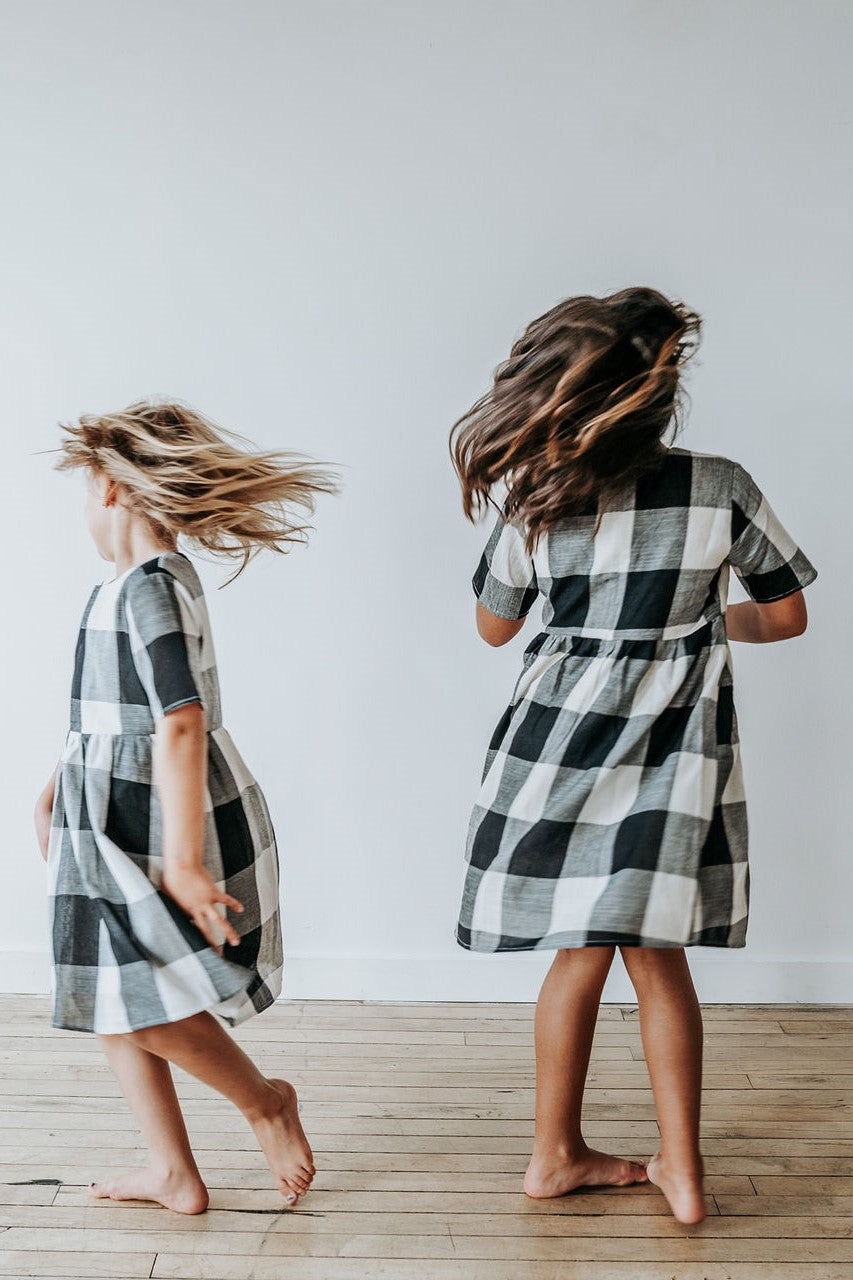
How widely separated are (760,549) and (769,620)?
0.14 metres

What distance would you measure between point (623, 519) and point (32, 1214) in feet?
3.71

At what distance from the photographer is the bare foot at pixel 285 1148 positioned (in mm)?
1307

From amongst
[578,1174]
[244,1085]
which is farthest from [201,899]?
[578,1174]

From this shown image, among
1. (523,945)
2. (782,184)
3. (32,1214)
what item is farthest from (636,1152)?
(782,184)

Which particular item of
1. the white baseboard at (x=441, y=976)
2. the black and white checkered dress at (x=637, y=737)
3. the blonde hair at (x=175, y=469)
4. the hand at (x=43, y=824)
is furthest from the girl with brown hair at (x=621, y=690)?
the white baseboard at (x=441, y=976)

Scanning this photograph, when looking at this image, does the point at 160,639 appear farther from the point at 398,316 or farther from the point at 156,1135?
the point at 398,316

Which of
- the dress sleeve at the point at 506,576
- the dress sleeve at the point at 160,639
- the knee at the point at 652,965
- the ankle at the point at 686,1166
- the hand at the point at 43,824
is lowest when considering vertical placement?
the ankle at the point at 686,1166

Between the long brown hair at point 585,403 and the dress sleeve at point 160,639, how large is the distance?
40cm

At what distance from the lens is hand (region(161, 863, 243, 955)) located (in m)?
1.19

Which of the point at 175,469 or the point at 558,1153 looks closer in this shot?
the point at 175,469

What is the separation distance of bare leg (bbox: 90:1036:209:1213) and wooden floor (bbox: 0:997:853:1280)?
25 mm

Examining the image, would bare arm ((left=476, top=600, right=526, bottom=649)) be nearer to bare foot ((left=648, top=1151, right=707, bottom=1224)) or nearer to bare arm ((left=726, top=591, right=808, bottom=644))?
bare arm ((left=726, top=591, right=808, bottom=644))

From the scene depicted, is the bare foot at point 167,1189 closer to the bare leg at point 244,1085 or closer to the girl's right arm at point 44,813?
the bare leg at point 244,1085

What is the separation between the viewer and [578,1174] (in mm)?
1361
